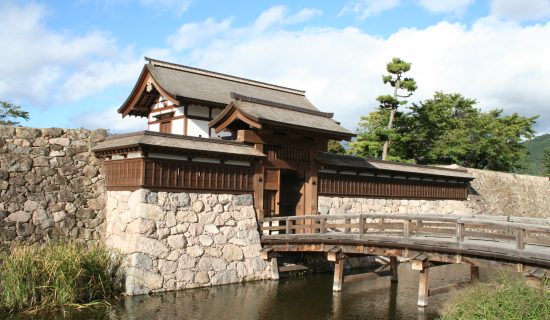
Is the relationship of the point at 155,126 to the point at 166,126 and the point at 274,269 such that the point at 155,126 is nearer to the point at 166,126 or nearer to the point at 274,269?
the point at 166,126

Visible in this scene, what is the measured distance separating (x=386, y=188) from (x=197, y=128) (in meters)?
9.19

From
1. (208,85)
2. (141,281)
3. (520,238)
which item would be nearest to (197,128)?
(208,85)

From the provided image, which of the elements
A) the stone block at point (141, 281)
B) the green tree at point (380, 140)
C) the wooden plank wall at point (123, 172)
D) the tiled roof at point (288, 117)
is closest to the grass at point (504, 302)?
the stone block at point (141, 281)

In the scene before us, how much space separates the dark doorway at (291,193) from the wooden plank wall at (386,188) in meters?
0.91

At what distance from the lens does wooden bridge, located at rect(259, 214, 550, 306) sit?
38.0 feet

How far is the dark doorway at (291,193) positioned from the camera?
66.3 ft

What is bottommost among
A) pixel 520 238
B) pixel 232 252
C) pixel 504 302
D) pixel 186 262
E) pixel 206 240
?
pixel 186 262

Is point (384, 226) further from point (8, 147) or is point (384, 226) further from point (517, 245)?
point (8, 147)

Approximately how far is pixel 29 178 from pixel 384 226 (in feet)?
37.1

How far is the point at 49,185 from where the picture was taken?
16.7 m

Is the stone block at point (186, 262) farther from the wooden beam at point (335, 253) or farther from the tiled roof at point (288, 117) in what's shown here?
the tiled roof at point (288, 117)

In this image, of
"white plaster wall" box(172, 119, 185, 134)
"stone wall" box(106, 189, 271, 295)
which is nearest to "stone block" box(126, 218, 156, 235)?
"stone wall" box(106, 189, 271, 295)

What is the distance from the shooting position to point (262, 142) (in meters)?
18.5

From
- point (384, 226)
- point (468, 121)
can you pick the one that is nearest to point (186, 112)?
point (384, 226)
